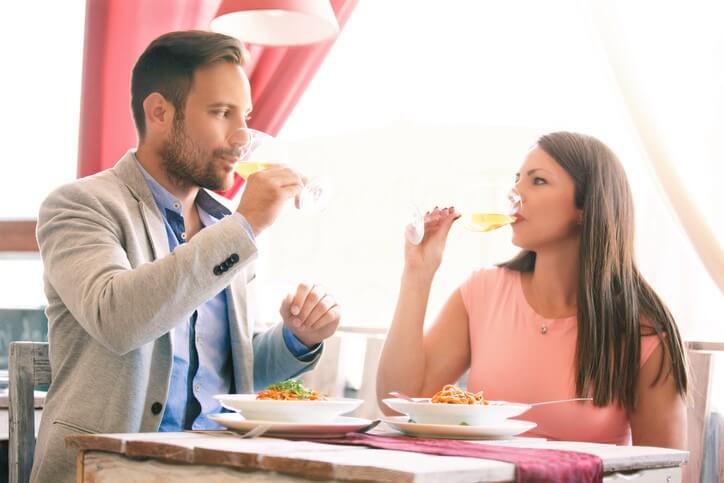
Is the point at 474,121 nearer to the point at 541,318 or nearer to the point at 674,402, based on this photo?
the point at 541,318

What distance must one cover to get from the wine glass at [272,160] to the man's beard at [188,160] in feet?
0.64

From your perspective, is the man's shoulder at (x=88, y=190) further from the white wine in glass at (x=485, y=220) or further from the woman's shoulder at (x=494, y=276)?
the woman's shoulder at (x=494, y=276)

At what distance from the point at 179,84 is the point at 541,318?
36.1 inches

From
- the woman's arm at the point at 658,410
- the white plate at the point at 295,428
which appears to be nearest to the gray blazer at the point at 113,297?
the white plate at the point at 295,428

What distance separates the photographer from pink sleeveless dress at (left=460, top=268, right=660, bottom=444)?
6.11 feet

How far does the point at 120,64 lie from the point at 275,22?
2.61 feet

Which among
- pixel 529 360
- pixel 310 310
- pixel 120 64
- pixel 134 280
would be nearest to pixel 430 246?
pixel 529 360

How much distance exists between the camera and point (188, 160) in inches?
72.4

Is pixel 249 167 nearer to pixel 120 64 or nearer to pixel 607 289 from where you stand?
pixel 607 289

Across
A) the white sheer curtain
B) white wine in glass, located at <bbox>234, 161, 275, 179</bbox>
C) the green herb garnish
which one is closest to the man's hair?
white wine in glass, located at <bbox>234, 161, 275, 179</bbox>

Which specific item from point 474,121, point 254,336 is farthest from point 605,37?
point 254,336

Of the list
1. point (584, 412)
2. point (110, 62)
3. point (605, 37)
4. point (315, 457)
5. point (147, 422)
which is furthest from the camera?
point (110, 62)

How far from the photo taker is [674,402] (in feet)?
6.12

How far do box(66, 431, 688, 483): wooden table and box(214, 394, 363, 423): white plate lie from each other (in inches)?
1.9
